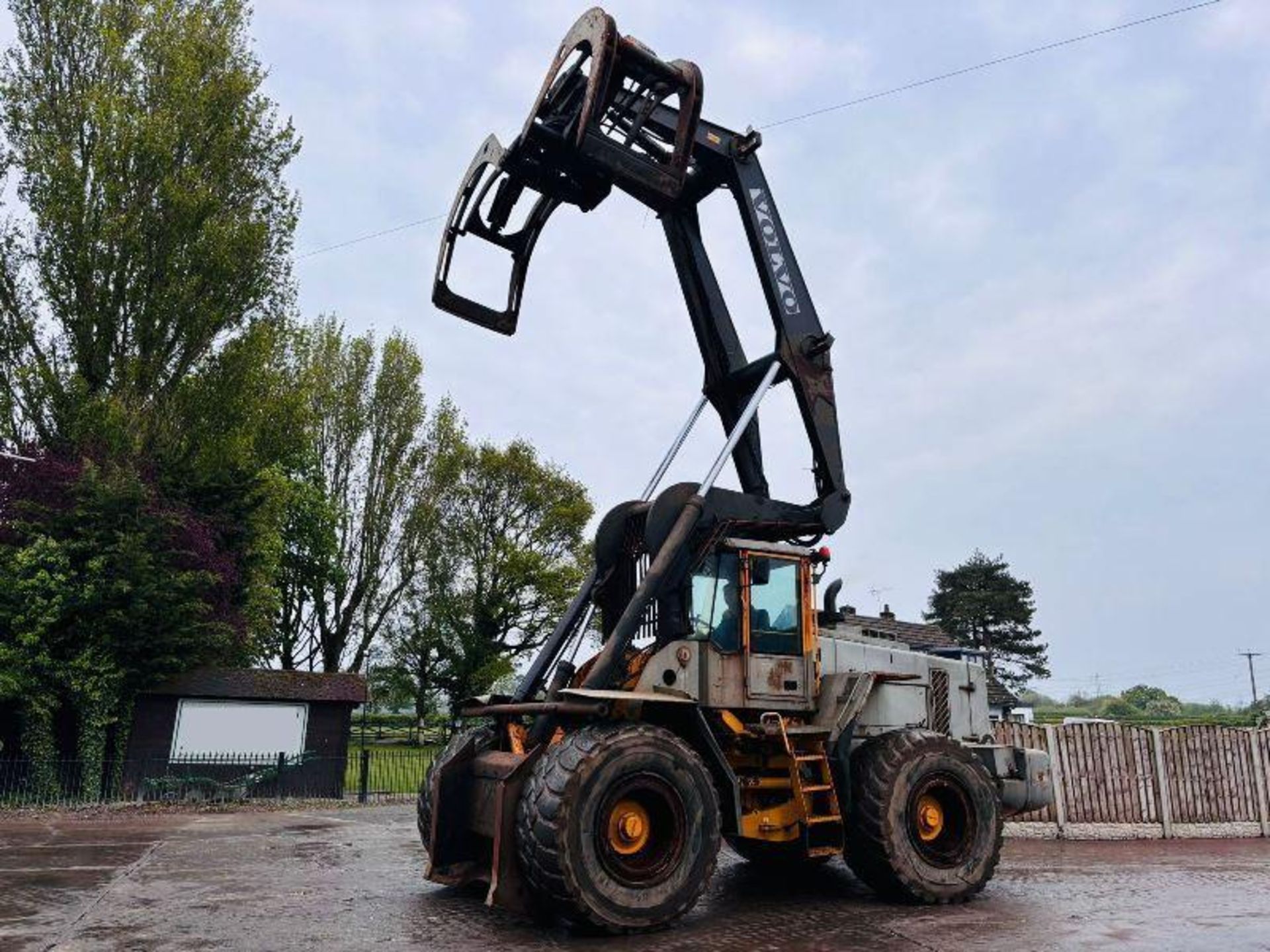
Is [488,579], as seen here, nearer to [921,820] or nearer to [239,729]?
[239,729]

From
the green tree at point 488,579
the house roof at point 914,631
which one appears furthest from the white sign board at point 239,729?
the green tree at point 488,579

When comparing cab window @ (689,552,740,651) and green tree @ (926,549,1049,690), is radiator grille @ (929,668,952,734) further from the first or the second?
green tree @ (926,549,1049,690)

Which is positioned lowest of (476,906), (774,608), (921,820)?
(476,906)

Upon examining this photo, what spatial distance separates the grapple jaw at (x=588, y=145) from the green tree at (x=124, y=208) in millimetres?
14493

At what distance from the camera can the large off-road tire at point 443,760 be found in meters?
7.92

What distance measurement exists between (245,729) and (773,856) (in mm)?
13386

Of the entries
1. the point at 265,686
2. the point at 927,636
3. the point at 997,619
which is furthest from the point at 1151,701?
the point at 265,686

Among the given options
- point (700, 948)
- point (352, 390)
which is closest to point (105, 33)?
point (352, 390)

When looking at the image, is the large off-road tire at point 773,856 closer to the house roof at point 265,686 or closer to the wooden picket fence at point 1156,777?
the wooden picket fence at point 1156,777

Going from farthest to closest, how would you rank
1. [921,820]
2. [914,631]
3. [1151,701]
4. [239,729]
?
[1151,701]
[914,631]
[239,729]
[921,820]

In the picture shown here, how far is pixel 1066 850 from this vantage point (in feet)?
41.0

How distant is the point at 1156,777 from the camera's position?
14.3m

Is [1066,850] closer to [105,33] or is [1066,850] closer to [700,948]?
[700,948]

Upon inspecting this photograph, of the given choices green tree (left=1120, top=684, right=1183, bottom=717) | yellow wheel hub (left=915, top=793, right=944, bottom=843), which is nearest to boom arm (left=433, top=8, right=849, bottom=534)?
yellow wheel hub (left=915, top=793, right=944, bottom=843)
